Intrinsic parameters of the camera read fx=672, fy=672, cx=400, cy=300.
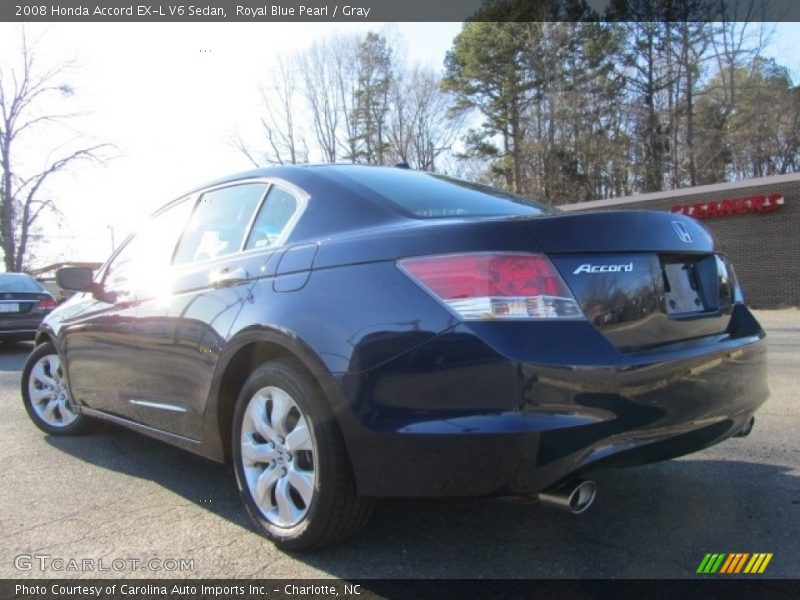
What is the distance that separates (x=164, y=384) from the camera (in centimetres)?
341

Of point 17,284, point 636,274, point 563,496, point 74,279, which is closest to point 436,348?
point 563,496

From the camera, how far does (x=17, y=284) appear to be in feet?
37.1

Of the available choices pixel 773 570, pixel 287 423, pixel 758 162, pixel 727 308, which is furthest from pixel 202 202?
pixel 758 162

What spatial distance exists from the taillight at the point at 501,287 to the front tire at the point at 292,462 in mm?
674

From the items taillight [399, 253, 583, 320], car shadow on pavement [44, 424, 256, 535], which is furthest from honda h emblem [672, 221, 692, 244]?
car shadow on pavement [44, 424, 256, 535]

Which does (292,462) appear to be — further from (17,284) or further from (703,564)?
(17,284)

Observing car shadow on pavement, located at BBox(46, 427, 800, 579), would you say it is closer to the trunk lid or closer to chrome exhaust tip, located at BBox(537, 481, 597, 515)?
chrome exhaust tip, located at BBox(537, 481, 597, 515)

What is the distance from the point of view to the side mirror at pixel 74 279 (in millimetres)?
4434

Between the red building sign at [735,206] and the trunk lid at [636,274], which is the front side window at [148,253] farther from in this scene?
the red building sign at [735,206]

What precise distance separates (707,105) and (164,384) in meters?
38.9

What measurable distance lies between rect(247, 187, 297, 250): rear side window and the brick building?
19734 mm

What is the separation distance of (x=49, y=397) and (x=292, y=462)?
3122mm

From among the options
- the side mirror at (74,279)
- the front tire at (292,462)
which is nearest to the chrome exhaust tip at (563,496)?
the front tire at (292,462)

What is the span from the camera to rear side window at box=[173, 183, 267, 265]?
131 inches
